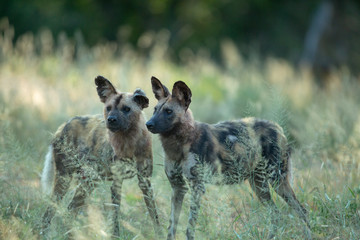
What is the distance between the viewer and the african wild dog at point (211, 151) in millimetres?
4039

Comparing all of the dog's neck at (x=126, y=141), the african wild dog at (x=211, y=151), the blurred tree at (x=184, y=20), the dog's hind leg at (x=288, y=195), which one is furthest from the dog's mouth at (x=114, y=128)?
the blurred tree at (x=184, y=20)

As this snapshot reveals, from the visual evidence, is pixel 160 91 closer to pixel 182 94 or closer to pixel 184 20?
pixel 182 94

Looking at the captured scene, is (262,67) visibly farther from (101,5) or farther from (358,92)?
(101,5)

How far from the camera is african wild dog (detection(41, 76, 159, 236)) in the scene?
14.0 feet

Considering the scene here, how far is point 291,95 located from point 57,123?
4.59m

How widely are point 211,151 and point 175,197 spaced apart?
1.67 ft

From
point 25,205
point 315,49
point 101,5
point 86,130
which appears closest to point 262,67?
point 315,49

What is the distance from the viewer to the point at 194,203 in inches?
140

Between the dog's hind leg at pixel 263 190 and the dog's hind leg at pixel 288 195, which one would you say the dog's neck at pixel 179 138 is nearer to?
the dog's hind leg at pixel 263 190

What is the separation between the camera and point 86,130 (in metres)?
4.86

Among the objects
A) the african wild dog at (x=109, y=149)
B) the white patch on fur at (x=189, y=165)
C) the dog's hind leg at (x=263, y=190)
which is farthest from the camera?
the african wild dog at (x=109, y=149)

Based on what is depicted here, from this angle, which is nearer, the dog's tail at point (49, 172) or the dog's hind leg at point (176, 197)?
the dog's hind leg at point (176, 197)

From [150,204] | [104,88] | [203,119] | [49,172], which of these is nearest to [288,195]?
[150,204]

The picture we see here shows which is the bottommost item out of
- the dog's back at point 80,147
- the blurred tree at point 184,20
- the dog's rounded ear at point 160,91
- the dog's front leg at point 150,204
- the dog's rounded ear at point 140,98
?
the dog's front leg at point 150,204
